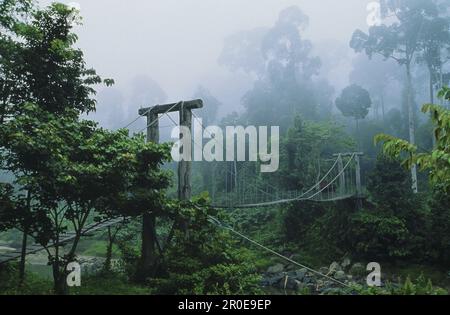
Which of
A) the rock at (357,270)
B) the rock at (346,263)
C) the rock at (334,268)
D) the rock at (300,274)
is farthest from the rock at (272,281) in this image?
the rock at (357,270)

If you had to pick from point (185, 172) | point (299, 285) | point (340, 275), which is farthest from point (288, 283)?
point (185, 172)

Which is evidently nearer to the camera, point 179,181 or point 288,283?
point 179,181

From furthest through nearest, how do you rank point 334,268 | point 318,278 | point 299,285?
point 334,268, point 318,278, point 299,285

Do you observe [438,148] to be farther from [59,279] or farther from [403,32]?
[403,32]

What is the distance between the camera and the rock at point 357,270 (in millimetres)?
8929

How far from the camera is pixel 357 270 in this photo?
9.02 meters

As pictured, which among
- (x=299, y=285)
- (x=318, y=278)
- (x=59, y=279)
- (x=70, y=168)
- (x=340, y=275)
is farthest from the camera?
(x=318, y=278)

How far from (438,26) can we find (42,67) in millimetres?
14310

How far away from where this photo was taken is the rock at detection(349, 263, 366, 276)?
8.93 meters

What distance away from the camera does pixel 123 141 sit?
4426 mm

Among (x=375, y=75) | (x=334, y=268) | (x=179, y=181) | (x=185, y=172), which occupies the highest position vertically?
(x=375, y=75)

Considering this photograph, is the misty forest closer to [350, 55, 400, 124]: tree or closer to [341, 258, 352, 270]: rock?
[341, 258, 352, 270]: rock

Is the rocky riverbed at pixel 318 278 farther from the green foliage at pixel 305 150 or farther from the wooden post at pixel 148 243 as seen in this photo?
the wooden post at pixel 148 243

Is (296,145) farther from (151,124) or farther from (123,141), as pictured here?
(123,141)
